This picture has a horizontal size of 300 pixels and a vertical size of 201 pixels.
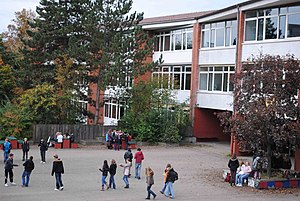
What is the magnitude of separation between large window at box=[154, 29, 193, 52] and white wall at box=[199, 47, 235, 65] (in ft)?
7.49

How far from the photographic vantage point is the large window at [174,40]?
127 feet

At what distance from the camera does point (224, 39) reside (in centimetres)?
3459

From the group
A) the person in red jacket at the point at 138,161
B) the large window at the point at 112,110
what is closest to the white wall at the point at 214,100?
the large window at the point at 112,110

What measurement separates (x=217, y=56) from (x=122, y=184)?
17881 millimetres

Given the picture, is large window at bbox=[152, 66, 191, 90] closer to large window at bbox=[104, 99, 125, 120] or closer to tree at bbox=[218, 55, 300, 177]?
large window at bbox=[104, 99, 125, 120]

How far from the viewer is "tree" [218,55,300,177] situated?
760 inches

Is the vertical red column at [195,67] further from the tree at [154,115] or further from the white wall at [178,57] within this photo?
the tree at [154,115]

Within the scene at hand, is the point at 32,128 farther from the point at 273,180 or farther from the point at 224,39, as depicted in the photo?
the point at 273,180

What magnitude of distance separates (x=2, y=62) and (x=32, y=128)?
11.8 m

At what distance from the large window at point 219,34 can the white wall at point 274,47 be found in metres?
2.58

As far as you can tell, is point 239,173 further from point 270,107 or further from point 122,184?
point 122,184

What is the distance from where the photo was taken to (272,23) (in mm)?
29125

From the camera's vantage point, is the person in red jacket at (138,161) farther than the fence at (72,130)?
No

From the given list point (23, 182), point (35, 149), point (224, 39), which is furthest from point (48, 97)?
point (23, 182)
